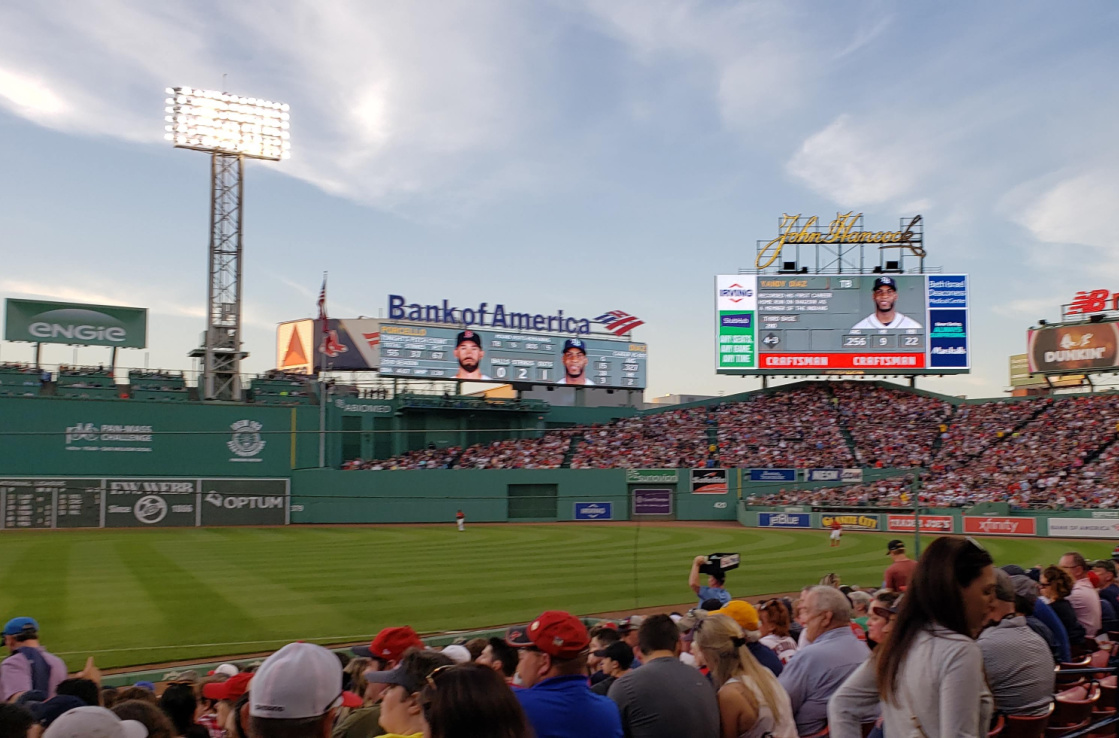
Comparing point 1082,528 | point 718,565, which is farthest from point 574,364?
point 718,565

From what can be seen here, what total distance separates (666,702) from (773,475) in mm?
42023

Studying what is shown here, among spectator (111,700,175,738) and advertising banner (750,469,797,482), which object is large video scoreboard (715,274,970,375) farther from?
spectator (111,700,175,738)

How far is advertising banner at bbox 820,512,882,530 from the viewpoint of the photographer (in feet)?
124

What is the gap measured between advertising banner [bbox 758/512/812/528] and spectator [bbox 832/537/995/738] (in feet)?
125

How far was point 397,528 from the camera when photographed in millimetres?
39469

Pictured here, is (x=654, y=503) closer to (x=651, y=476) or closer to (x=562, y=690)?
(x=651, y=476)

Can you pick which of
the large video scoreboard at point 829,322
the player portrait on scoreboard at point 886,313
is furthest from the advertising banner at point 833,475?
the player portrait on scoreboard at point 886,313

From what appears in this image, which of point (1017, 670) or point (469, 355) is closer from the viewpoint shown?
point (1017, 670)

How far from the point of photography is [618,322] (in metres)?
55.3

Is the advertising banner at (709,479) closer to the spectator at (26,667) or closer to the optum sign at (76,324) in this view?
the optum sign at (76,324)

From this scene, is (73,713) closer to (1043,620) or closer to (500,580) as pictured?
(1043,620)

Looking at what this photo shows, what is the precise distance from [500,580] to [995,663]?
18879 millimetres

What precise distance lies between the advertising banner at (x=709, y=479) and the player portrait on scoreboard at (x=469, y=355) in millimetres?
13176

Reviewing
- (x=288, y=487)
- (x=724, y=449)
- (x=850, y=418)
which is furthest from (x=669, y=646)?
(x=850, y=418)
